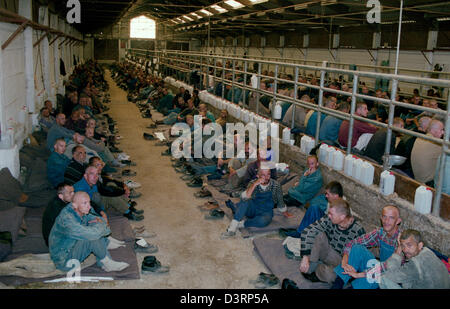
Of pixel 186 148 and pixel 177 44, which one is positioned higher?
pixel 177 44

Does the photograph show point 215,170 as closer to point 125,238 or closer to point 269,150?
point 269,150

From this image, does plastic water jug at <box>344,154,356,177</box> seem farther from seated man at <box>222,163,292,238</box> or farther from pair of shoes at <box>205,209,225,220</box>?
pair of shoes at <box>205,209,225,220</box>

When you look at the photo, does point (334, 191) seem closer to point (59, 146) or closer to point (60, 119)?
point (59, 146)

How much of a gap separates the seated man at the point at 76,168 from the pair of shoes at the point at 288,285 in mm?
3706

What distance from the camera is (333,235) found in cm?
499

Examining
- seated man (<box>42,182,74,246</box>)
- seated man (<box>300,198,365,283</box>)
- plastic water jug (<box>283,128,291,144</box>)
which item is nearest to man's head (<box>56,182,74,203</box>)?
seated man (<box>42,182,74,246</box>)

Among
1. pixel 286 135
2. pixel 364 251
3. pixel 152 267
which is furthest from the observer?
pixel 286 135

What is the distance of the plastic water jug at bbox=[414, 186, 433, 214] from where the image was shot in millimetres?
4797

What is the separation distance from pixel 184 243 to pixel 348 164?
2.62 metres

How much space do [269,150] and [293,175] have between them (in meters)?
0.65

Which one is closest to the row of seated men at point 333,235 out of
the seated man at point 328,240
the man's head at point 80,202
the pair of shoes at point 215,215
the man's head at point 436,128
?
the seated man at point 328,240

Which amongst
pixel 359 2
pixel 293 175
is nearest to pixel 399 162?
pixel 293 175

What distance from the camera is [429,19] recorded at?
15133 millimetres

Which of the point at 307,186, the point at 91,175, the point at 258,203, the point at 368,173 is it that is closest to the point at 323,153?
the point at 307,186
